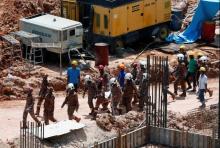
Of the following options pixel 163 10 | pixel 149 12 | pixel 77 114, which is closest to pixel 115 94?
pixel 77 114

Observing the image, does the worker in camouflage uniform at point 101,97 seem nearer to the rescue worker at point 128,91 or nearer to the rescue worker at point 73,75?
the rescue worker at point 128,91

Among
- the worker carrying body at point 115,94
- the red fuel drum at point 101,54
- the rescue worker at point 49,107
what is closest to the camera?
the rescue worker at point 49,107

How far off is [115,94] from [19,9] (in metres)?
9.54

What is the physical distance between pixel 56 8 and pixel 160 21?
4.11 m

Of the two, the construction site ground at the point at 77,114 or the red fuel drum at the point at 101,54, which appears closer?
the construction site ground at the point at 77,114

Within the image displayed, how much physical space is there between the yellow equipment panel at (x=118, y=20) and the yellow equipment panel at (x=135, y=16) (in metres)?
0.25

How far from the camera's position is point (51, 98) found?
2588cm

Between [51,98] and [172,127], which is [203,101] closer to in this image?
[172,127]

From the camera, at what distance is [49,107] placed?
85.5ft

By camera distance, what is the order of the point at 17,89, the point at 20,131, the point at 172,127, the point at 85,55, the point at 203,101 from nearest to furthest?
the point at 20,131 < the point at 172,127 < the point at 203,101 < the point at 17,89 < the point at 85,55

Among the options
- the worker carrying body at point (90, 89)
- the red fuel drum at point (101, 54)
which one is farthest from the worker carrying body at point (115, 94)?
the red fuel drum at point (101, 54)

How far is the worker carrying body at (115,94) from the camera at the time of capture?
26.9m

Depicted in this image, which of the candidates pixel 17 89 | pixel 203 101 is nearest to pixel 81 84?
pixel 17 89

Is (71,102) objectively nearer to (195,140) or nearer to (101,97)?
(101,97)
